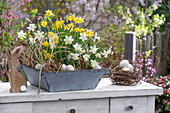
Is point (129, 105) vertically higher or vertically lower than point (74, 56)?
lower

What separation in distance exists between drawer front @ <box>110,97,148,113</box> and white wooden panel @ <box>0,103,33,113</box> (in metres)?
0.55

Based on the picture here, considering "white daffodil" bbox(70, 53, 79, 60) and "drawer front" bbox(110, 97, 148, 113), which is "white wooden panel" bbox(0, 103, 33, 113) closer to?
"white daffodil" bbox(70, 53, 79, 60)

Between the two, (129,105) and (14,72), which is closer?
(14,72)

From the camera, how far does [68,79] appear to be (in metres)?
1.69

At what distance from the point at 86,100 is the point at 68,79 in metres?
0.19

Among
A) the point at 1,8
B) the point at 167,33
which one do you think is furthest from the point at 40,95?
the point at 167,33

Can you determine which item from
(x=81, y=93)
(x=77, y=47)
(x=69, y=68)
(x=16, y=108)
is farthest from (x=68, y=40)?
(x=16, y=108)

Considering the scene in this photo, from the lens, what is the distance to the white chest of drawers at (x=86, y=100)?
5.28ft

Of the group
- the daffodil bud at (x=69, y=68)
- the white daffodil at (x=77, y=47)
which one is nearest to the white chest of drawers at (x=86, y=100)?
the daffodil bud at (x=69, y=68)

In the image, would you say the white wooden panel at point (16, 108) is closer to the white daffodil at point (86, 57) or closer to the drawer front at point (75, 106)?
the drawer front at point (75, 106)

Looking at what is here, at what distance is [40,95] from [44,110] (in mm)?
112

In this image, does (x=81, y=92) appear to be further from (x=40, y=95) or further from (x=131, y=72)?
(x=131, y=72)

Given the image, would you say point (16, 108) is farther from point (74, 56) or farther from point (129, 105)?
point (129, 105)

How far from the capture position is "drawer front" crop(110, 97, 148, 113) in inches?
70.8
